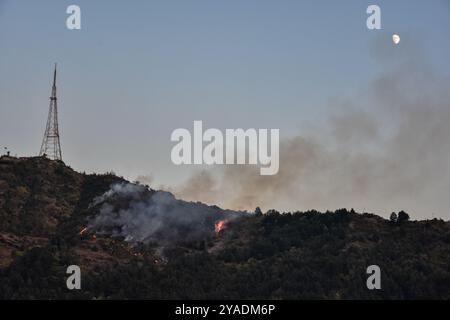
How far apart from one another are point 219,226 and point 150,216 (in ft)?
38.1

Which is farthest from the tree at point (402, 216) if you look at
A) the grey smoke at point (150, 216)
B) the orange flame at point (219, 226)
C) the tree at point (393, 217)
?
the orange flame at point (219, 226)

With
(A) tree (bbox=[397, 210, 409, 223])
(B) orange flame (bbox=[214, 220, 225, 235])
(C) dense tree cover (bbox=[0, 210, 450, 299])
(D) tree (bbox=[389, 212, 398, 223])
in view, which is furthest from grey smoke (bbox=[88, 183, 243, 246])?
(A) tree (bbox=[397, 210, 409, 223])

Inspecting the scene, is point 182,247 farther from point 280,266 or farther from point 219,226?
point 280,266

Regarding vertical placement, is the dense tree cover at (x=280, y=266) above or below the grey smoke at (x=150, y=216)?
below

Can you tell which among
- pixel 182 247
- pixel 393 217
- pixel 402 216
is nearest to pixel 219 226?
pixel 182 247

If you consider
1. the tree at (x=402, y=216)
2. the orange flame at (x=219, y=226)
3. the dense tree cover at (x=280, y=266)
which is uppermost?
the tree at (x=402, y=216)

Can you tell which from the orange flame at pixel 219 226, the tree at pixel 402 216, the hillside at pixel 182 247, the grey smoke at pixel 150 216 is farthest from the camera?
the orange flame at pixel 219 226

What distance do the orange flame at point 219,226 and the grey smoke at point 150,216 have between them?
0.76 m

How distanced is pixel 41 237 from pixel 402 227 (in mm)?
55112

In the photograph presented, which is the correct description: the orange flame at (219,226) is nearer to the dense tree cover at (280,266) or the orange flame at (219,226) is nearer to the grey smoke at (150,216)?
the grey smoke at (150,216)

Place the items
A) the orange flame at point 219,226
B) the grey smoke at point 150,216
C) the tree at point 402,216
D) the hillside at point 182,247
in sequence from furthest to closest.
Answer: the orange flame at point 219,226, the grey smoke at point 150,216, the tree at point 402,216, the hillside at point 182,247

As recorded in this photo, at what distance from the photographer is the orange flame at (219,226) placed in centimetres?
13862

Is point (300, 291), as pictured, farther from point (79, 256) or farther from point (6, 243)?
point (6, 243)
